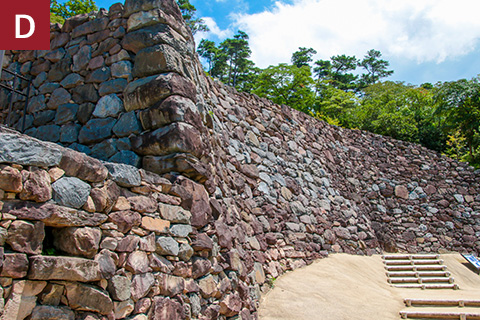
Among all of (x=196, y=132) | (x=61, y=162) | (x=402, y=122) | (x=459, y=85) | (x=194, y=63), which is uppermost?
(x=459, y=85)

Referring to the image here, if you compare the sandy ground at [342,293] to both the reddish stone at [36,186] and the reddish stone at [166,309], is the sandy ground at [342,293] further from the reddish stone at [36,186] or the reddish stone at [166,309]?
the reddish stone at [36,186]

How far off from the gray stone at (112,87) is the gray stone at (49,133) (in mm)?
801

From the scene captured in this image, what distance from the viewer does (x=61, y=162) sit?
254 centimetres

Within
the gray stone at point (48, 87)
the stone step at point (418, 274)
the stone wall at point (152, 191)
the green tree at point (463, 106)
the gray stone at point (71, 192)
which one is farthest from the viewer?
the green tree at point (463, 106)

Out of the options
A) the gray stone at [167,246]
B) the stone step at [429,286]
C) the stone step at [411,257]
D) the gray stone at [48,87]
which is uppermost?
the gray stone at [48,87]

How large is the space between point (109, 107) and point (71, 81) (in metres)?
0.87

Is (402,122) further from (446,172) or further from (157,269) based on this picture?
(157,269)

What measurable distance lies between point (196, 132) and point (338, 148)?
8125 millimetres

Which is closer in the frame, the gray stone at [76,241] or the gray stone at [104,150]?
the gray stone at [76,241]

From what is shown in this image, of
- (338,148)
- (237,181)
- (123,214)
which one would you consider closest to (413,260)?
(338,148)

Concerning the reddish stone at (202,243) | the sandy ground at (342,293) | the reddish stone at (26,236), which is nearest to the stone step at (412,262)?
the sandy ground at (342,293)

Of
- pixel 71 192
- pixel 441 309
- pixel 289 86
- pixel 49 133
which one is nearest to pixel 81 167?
pixel 71 192

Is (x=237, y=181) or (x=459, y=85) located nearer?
(x=237, y=181)

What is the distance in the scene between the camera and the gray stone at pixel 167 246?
3.28 meters
